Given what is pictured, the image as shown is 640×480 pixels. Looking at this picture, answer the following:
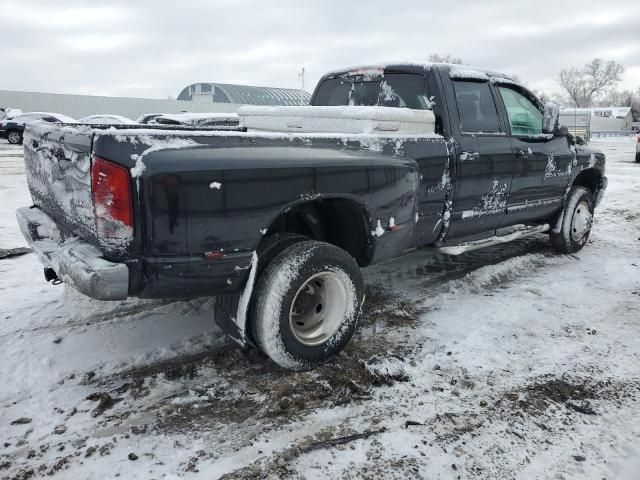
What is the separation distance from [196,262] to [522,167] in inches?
129

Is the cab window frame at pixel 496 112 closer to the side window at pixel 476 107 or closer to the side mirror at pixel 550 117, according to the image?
the side window at pixel 476 107

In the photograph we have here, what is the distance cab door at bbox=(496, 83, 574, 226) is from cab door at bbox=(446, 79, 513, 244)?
166mm

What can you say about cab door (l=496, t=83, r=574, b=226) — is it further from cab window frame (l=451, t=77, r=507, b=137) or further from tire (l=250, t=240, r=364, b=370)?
tire (l=250, t=240, r=364, b=370)

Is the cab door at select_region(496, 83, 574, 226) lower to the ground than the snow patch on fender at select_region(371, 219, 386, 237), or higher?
higher

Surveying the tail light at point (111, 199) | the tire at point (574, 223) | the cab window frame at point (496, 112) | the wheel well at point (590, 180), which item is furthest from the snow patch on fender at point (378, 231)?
the wheel well at point (590, 180)

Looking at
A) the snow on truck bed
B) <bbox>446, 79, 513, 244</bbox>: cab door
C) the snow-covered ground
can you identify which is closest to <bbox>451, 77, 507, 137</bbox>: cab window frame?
<bbox>446, 79, 513, 244</bbox>: cab door

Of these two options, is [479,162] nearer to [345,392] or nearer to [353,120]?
[353,120]

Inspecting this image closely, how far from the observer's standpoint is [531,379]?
9.68ft

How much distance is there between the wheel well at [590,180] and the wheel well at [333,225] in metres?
3.53

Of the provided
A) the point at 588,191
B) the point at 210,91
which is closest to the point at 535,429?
the point at 588,191

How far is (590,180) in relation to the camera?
232 inches

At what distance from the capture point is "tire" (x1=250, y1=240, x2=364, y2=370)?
2748mm

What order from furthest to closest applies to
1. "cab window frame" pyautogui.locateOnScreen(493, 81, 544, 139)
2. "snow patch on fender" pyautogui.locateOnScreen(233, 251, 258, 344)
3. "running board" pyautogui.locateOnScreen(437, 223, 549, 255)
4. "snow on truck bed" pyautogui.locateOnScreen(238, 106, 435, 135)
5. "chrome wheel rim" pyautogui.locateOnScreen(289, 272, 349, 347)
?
"cab window frame" pyautogui.locateOnScreen(493, 81, 544, 139) → "running board" pyautogui.locateOnScreen(437, 223, 549, 255) → "snow on truck bed" pyautogui.locateOnScreen(238, 106, 435, 135) → "chrome wheel rim" pyautogui.locateOnScreen(289, 272, 349, 347) → "snow patch on fender" pyautogui.locateOnScreen(233, 251, 258, 344)

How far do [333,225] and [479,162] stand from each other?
1452 millimetres
